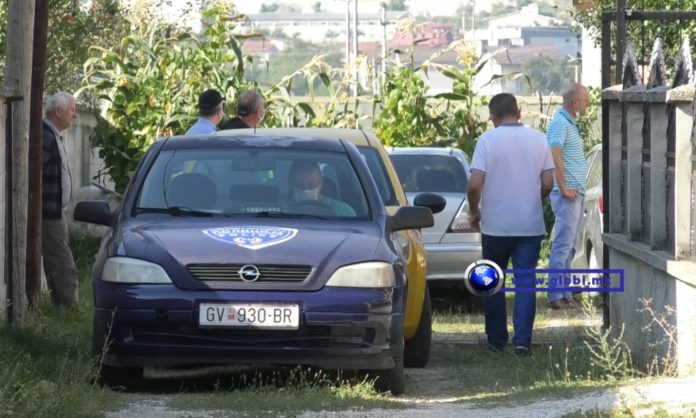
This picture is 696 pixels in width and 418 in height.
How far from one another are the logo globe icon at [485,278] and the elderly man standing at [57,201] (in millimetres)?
3296

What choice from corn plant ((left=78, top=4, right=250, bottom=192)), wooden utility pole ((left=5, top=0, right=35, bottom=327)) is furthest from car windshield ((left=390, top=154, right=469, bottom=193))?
wooden utility pole ((left=5, top=0, right=35, bottom=327))

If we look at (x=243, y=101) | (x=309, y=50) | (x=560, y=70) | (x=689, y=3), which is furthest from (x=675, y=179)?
(x=309, y=50)

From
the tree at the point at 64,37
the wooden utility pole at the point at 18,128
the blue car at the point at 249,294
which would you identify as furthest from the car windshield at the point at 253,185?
the tree at the point at 64,37

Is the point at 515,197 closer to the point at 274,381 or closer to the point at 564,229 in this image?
the point at 274,381

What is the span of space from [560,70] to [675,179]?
95.5 meters

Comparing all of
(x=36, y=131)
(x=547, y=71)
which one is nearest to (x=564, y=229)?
(x=36, y=131)

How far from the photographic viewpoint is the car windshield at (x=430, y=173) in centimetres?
1523

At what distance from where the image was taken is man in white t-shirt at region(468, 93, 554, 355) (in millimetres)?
11211

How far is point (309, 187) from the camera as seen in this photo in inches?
386

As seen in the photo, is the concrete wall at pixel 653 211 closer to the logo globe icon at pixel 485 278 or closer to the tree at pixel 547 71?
the logo globe icon at pixel 485 278

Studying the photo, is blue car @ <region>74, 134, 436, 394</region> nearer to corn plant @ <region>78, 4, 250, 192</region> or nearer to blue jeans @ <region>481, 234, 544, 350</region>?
blue jeans @ <region>481, 234, 544, 350</region>

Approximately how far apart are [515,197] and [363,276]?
259cm

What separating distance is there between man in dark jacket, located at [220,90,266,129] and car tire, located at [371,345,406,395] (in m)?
4.66

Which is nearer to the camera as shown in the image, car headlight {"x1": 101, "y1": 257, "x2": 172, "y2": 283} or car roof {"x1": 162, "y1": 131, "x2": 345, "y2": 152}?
car headlight {"x1": 101, "y1": 257, "x2": 172, "y2": 283}
